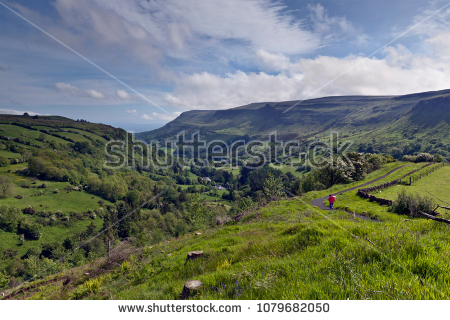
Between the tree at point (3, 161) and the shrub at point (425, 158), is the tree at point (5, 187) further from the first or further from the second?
the shrub at point (425, 158)

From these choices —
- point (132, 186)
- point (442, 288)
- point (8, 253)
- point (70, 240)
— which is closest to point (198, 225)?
point (442, 288)

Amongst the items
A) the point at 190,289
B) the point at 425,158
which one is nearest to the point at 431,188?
the point at 190,289

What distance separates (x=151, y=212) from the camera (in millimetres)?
121000

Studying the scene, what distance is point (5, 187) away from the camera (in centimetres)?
10519

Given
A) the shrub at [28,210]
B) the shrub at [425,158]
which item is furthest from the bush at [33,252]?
the shrub at [425,158]

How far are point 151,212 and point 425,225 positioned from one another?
427ft

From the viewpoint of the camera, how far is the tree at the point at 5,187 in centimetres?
10300

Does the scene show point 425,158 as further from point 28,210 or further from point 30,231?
point 28,210

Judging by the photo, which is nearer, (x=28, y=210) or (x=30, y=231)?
(x=30, y=231)

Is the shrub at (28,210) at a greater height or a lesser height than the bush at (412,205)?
lesser

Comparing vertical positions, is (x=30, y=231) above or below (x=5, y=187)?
below

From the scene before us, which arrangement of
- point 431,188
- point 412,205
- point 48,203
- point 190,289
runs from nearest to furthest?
point 190,289
point 412,205
point 431,188
point 48,203

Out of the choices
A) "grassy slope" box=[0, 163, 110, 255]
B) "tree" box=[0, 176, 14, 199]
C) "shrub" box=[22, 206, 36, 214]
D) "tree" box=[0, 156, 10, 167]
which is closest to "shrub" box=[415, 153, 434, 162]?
"grassy slope" box=[0, 163, 110, 255]

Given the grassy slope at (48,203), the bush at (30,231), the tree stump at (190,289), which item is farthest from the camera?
the bush at (30,231)
